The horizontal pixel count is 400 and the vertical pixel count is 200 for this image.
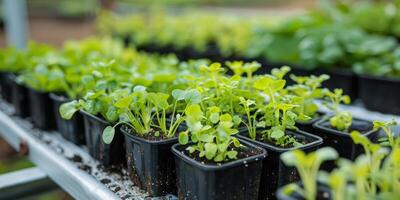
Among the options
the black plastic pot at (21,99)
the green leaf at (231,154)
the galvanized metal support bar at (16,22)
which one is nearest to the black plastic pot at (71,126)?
the black plastic pot at (21,99)

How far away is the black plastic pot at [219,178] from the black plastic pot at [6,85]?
1.11 metres

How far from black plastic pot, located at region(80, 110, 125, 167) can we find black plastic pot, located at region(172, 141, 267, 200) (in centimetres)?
28

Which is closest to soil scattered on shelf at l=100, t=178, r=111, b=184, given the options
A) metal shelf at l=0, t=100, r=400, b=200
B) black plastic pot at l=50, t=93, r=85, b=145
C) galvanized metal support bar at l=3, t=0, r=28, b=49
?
metal shelf at l=0, t=100, r=400, b=200

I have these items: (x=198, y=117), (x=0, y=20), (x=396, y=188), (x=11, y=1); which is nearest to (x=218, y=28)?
(x=11, y=1)

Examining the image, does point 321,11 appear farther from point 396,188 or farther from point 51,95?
point 396,188

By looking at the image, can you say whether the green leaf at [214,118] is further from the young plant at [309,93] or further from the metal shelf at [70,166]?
the young plant at [309,93]

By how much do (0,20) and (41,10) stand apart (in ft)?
3.85

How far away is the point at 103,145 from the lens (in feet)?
3.65

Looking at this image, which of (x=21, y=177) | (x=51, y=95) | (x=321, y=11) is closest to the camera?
(x=21, y=177)

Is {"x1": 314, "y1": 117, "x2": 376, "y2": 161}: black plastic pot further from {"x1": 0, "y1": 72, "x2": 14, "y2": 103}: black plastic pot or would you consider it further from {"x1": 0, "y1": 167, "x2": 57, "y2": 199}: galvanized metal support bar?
{"x1": 0, "y1": 72, "x2": 14, "y2": 103}: black plastic pot

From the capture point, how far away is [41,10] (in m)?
Answer: 7.65

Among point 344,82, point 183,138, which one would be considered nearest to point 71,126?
point 183,138

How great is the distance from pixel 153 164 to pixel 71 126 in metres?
0.46

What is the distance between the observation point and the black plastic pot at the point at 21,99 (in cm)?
158
